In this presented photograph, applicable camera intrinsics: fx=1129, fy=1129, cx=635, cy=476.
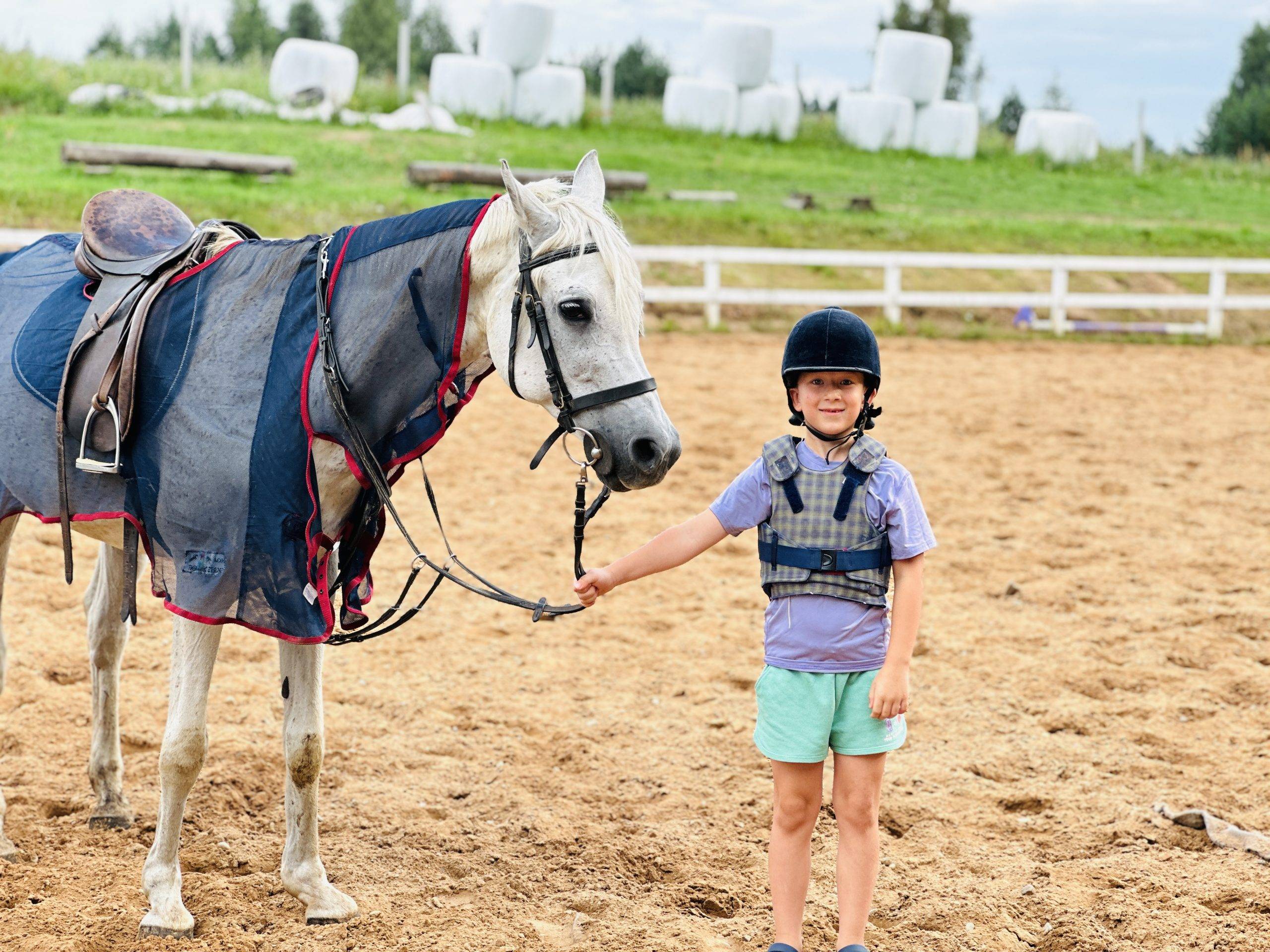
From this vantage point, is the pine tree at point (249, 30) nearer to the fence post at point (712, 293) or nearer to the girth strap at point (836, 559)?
the fence post at point (712, 293)

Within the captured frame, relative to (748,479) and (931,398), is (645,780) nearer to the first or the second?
(748,479)

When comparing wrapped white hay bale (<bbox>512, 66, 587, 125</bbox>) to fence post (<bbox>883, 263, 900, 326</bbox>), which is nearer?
fence post (<bbox>883, 263, 900, 326</bbox>)

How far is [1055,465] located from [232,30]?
4313 centimetres

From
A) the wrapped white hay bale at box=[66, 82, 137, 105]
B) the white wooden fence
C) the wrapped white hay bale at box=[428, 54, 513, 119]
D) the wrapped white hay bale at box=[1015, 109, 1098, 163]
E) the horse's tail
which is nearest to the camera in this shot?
the horse's tail

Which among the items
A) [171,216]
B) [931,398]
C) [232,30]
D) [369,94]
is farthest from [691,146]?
[232,30]

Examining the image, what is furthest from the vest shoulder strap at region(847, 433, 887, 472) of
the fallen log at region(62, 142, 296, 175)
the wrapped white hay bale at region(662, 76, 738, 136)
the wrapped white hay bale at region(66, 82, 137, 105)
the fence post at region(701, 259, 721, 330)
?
the wrapped white hay bale at region(662, 76, 738, 136)

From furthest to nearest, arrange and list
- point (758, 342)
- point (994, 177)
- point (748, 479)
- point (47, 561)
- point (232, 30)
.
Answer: point (232, 30) → point (994, 177) → point (758, 342) → point (47, 561) → point (748, 479)

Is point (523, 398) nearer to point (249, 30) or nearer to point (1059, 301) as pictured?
point (1059, 301)

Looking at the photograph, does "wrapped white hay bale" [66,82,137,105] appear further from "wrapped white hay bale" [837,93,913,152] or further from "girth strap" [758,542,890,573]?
"girth strap" [758,542,890,573]

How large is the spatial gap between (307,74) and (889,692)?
22.6m

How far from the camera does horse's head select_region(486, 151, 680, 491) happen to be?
2484mm

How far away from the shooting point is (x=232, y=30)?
43.1 metres

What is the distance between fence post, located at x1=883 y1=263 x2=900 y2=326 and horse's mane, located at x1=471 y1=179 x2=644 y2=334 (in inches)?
447

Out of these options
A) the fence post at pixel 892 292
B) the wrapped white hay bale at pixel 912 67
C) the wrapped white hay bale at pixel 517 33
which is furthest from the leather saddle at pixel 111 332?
the wrapped white hay bale at pixel 912 67
